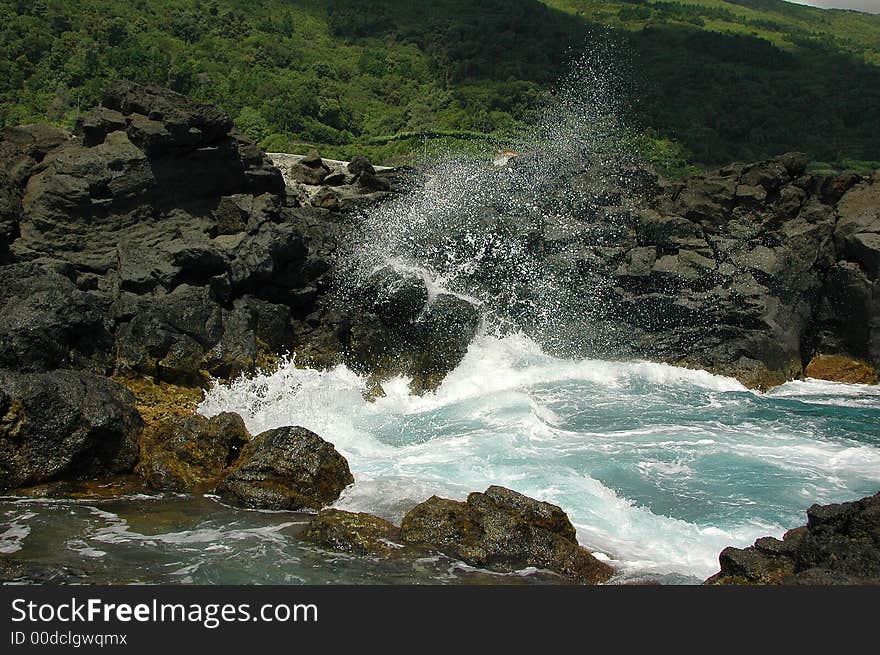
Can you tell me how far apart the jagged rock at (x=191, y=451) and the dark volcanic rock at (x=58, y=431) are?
0.30m

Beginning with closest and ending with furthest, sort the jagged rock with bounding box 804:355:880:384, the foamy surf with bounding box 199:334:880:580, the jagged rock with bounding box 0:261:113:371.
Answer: the foamy surf with bounding box 199:334:880:580
the jagged rock with bounding box 0:261:113:371
the jagged rock with bounding box 804:355:880:384

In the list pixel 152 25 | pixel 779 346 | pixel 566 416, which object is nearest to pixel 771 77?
pixel 152 25

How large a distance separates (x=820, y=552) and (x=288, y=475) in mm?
5615

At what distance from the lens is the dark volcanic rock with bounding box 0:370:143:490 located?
9602mm

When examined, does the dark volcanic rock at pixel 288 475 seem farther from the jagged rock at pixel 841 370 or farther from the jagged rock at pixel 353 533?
the jagged rock at pixel 841 370

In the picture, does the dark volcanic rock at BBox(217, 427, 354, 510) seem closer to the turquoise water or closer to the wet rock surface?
the turquoise water

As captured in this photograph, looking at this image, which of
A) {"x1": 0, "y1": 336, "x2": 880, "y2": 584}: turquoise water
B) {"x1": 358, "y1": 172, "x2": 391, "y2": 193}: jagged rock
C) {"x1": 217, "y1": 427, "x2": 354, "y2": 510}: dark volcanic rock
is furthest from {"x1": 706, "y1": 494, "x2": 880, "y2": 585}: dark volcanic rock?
{"x1": 358, "y1": 172, "x2": 391, "y2": 193}: jagged rock

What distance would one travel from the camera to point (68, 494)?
9508 mm

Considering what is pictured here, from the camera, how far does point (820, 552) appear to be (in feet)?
23.2

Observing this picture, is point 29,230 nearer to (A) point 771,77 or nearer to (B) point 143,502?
(B) point 143,502

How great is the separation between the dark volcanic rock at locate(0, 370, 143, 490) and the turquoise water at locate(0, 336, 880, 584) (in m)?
0.66

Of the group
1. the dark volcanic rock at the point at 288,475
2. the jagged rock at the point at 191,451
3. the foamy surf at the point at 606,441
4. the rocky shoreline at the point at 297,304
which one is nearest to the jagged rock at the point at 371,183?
the rocky shoreline at the point at 297,304

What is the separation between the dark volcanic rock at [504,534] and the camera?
8039 mm

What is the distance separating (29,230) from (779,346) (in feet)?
50.2
